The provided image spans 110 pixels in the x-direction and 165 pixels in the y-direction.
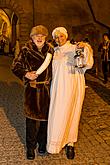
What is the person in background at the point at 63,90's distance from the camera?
5.17 m

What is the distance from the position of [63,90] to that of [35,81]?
1.21ft

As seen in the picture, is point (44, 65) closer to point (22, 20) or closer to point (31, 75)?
point (31, 75)

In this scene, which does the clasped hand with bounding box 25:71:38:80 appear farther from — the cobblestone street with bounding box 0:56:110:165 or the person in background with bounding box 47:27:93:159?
the cobblestone street with bounding box 0:56:110:165

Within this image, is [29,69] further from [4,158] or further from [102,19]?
[102,19]

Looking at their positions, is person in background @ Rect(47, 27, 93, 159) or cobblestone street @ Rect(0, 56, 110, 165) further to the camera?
cobblestone street @ Rect(0, 56, 110, 165)

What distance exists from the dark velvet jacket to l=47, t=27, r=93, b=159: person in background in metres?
0.08

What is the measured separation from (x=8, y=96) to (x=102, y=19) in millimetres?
9954

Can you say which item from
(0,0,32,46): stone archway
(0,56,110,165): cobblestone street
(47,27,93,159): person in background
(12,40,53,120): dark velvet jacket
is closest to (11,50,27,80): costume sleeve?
(12,40,53,120): dark velvet jacket

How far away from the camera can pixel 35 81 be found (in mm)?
5230

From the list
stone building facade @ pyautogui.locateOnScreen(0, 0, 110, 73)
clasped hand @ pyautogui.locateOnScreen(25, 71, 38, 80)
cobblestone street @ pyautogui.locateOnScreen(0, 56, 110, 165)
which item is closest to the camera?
clasped hand @ pyautogui.locateOnScreen(25, 71, 38, 80)

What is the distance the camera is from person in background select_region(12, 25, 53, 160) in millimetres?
5152

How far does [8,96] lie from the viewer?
396 inches

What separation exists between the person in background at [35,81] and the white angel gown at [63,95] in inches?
4.2

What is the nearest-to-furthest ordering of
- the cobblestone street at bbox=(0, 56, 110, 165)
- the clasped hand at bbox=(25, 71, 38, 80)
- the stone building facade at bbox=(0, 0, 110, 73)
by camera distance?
1. the clasped hand at bbox=(25, 71, 38, 80)
2. the cobblestone street at bbox=(0, 56, 110, 165)
3. the stone building facade at bbox=(0, 0, 110, 73)
